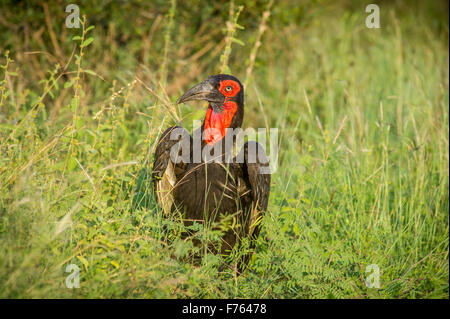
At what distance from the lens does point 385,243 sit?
3398 mm

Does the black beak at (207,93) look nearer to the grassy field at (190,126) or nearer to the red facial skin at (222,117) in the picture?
the red facial skin at (222,117)

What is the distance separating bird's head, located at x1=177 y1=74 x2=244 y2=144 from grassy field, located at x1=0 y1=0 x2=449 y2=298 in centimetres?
31

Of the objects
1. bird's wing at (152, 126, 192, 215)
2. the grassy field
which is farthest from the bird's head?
the grassy field

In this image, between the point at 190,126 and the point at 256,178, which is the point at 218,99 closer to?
the point at 256,178

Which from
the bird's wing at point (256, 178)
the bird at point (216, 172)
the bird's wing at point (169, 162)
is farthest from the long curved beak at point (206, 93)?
the bird's wing at point (256, 178)

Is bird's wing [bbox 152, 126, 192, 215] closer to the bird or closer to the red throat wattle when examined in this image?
the bird

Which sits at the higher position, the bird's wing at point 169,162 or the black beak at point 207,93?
the black beak at point 207,93

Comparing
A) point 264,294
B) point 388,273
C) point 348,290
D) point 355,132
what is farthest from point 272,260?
point 355,132

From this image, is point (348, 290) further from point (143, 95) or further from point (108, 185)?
point (143, 95)

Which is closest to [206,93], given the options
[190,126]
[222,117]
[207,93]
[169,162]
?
[207,93]

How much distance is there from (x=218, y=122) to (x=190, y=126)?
102 cm

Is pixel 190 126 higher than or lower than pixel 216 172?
higher

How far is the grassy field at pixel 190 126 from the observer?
250cm

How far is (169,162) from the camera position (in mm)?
2994
